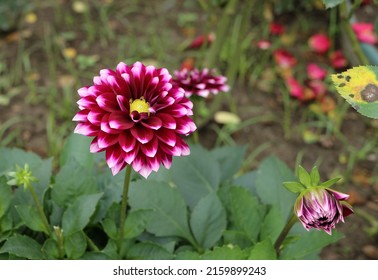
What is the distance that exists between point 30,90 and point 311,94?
3.30 ft

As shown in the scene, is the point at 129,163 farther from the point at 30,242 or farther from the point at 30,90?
the point at 30,90

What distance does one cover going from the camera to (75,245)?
1016 millimetres

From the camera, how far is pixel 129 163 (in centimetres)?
78

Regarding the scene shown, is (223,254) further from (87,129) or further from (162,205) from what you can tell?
(87,129)

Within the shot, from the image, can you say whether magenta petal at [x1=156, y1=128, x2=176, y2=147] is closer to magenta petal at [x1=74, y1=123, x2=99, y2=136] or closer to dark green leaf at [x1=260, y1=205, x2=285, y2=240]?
magenta petal at [x1=74, y1=123, x2=99, y2=136]

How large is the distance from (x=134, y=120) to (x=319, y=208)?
29 cm

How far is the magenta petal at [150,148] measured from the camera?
0.79 m

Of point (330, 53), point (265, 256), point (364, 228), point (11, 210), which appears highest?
point (330, 53)

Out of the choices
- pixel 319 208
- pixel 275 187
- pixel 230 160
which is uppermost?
pixel 230 160

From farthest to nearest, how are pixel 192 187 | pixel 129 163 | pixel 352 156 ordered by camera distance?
pixel 352 156 → pixel 192 187 → pixel 129 163

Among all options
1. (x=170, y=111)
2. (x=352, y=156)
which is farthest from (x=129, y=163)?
(x=352, y=156)

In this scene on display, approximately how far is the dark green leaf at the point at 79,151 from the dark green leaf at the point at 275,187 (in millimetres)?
360

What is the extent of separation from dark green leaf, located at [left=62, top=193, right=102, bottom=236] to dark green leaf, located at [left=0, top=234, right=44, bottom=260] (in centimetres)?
6

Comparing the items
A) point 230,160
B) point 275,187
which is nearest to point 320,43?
point 230,160
